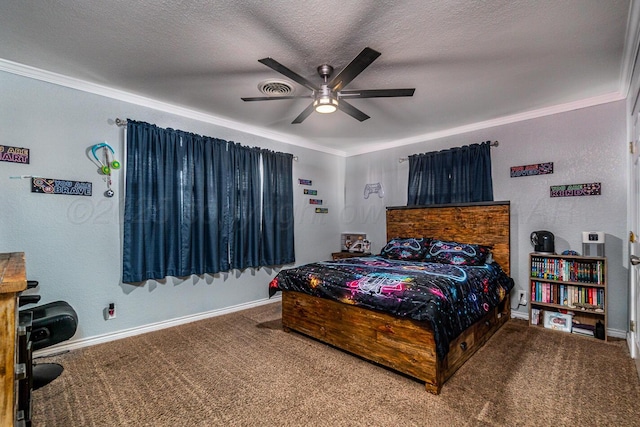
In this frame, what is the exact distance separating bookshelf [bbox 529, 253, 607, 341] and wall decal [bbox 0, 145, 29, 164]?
514 centimetres

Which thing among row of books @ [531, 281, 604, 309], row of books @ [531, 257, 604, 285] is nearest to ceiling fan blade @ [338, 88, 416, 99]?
row of books @ [531, 257, 604, 285]

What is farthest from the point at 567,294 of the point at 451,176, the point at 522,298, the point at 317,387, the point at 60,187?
the point at 60,187

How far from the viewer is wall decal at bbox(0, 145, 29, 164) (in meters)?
2.51

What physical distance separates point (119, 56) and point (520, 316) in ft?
16.4

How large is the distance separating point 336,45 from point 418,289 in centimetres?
196

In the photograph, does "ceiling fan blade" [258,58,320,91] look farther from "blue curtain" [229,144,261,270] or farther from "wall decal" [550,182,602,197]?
"wall decal" [550,182,602,197]

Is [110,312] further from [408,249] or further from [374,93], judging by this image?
[408,249]

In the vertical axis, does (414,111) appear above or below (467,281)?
above

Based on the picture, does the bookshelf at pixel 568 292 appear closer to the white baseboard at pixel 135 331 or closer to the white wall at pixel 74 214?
the white baseboard at pixel 135 331

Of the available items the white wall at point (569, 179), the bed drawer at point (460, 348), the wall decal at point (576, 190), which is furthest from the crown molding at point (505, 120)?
the bed drawer at point (460, 348)

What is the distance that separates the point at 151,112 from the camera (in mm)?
3348

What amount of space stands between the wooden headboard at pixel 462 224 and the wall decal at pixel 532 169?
0.39 metres

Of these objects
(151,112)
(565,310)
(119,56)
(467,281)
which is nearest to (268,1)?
(119,56)

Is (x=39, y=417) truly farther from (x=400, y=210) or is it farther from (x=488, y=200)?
(x=488, y=200)
